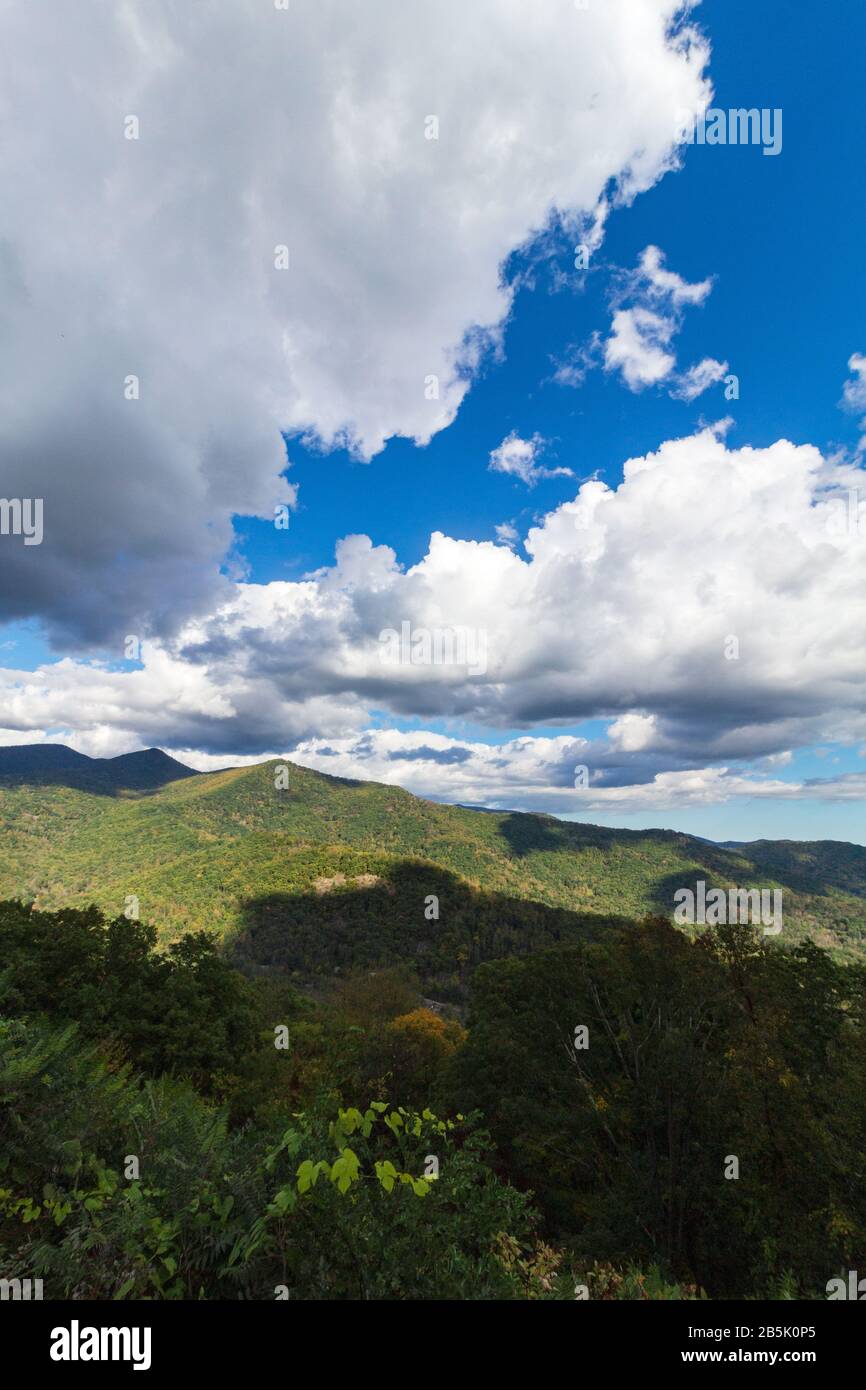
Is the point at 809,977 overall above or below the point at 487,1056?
above

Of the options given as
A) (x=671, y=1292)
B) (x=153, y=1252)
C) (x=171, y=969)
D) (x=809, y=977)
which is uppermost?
(x=153, y=1252)

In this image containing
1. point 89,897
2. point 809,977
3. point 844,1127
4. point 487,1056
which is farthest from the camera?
point 89,897

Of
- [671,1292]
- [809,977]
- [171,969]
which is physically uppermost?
[671,1292]

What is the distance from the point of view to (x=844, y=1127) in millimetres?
14984

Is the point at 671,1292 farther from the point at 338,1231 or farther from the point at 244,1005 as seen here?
the point at 244,1005

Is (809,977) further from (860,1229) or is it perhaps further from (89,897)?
(89,897)

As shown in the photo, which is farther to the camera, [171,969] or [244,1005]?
[244,1005]

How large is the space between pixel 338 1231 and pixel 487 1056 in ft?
96.2

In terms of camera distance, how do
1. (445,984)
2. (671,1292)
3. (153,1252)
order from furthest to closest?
(445,984)
(671,1292)
(153,1252)

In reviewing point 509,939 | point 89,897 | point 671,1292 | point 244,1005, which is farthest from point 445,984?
point 89,897
